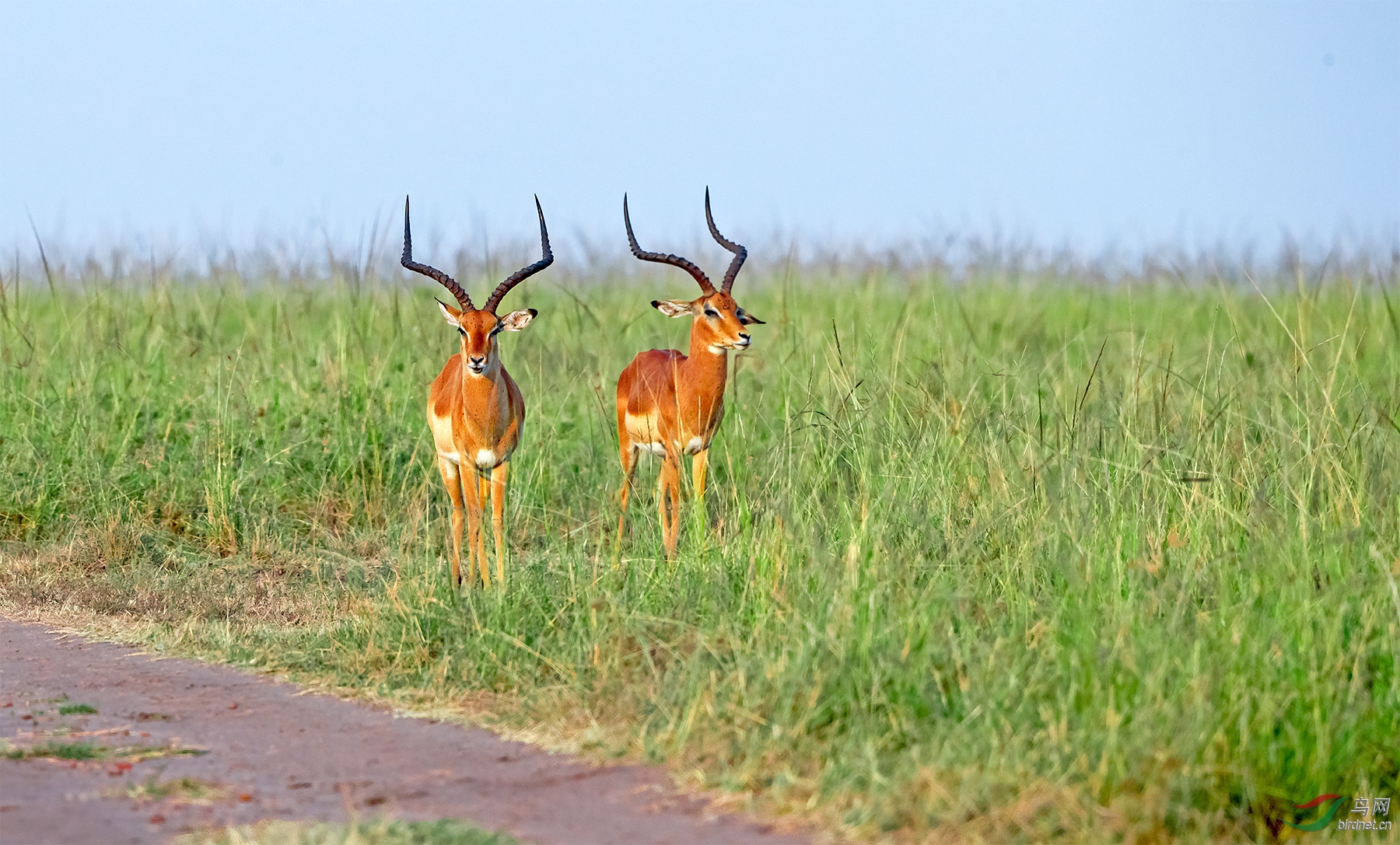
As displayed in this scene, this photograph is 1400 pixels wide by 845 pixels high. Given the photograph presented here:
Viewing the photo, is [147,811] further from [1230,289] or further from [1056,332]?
[1230,289]

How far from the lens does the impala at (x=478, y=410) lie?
22.7 feet

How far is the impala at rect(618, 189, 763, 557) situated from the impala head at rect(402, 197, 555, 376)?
0.62 m

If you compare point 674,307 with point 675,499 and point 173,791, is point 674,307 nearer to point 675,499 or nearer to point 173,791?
point 675,499

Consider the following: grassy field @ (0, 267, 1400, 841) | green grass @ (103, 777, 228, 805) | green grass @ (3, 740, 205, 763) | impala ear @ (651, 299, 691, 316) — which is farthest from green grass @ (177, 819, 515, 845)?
impala ear @ (651, 299, 691, 316)

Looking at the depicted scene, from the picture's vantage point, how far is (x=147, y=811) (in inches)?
156

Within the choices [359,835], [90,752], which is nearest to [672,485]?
[90,752]

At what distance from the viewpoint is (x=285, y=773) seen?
4.41 meters

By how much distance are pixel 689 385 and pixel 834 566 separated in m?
2.60

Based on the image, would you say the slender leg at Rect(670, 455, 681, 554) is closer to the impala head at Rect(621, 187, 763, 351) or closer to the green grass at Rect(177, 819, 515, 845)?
the impala head at Rect(621, 187, 763, 351)

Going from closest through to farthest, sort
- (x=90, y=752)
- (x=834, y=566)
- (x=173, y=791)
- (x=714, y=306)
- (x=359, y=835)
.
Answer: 1. (x=359, y=835)
2. (x=173, y=791)
3. (x=90, y=752)
4. (x=834, y=566)
5. (x=714, y=306)

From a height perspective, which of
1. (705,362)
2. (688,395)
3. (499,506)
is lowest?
(499,506)

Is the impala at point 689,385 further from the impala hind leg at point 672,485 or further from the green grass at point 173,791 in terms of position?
the green grass at point 173,791

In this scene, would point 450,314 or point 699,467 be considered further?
point 699,467

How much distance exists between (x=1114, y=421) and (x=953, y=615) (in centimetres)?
264
